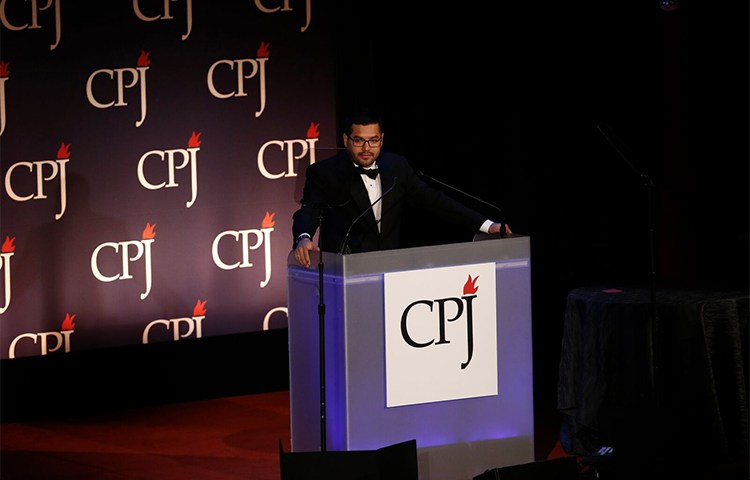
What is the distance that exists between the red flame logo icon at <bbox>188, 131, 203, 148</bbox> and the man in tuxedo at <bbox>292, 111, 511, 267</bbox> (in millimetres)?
1731

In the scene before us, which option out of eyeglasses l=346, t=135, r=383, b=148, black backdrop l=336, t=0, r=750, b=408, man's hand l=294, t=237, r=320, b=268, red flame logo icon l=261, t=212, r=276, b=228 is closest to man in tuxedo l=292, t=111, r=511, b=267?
eyeglasses l=346, t=135, r=383, b=148

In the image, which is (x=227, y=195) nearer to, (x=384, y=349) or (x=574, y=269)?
(x=574, y=269)

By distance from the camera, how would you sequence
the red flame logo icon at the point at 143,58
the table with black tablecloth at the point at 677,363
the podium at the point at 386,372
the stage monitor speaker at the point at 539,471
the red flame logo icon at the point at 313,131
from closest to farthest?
the stage monitor speaker at the point at 539,471
the podium at the point at 386,372
the table with black tablecloth at the point at 677,363
the red flame logo icon at the point at 143,58
the red flame logo icon at the point at 313,131

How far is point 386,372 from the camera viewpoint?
4574mm

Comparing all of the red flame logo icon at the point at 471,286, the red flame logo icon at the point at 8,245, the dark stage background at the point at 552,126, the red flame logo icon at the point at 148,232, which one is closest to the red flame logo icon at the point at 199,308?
the dark stage background at the point at 552,126

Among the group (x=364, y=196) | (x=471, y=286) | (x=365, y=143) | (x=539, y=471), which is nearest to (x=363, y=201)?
(x=364, y=196)

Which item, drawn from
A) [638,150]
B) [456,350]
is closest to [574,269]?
[638,150]

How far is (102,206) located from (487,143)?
2.02 m

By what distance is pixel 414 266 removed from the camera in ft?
14.9

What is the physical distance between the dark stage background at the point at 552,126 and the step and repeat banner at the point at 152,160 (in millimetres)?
191

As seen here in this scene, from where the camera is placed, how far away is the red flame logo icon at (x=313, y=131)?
22.6 feet

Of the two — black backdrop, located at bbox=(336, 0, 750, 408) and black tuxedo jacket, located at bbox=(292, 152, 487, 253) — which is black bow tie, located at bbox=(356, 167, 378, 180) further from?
black backdrop, located at bbox=(336, 0, 750, 408)

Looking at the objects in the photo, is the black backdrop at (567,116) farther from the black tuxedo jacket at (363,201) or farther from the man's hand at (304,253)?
the man's hand at (304,253)

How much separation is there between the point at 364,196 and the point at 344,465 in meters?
1.12
